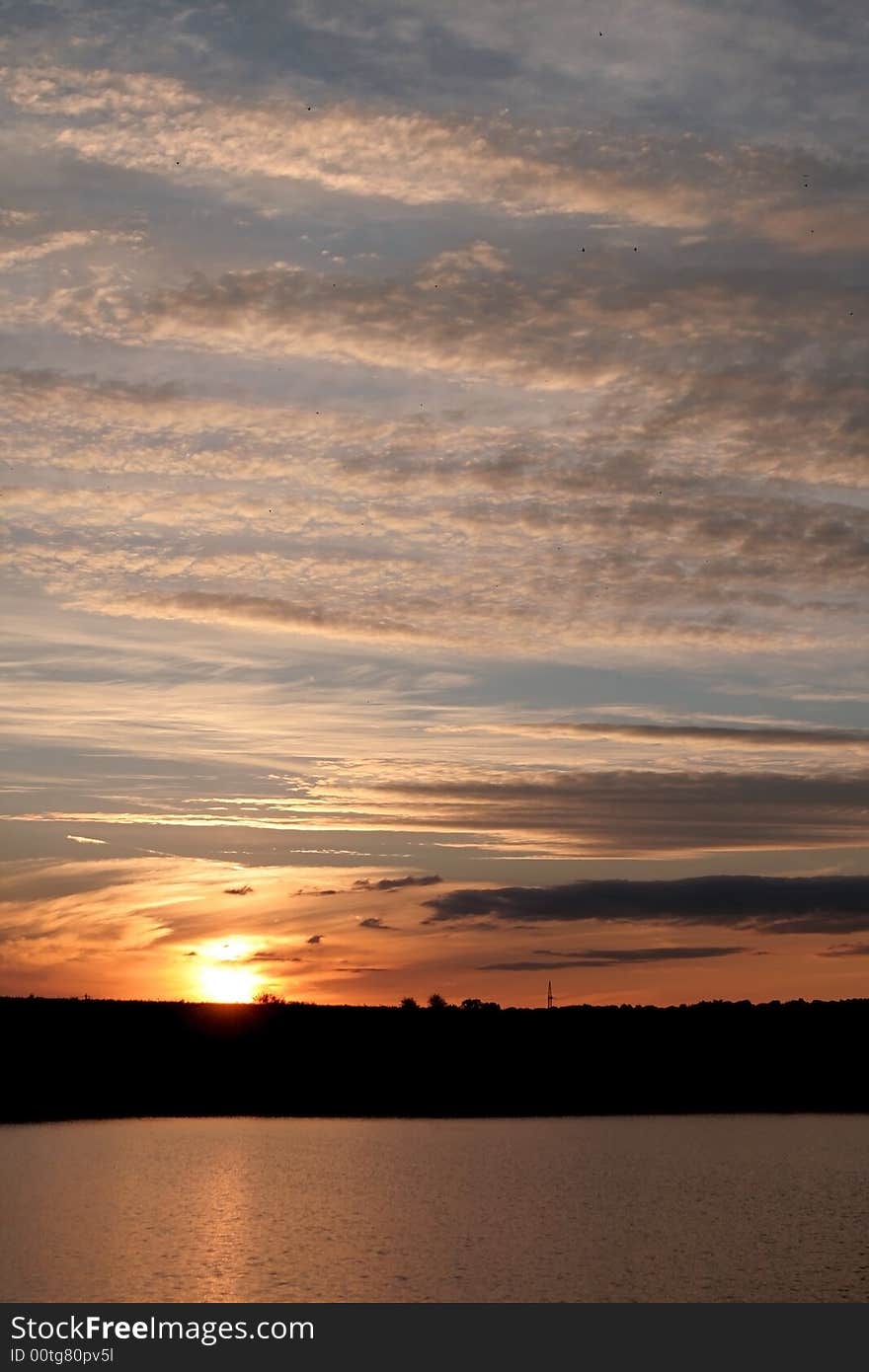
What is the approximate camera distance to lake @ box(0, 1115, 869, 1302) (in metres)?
51.4

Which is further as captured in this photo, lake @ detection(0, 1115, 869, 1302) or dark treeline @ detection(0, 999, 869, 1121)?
dark treeline @ detection(0, 999, 869, 1121)

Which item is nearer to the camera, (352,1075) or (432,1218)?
(432,1218)

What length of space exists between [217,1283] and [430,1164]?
49757mm

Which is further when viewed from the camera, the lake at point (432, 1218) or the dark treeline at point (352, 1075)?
the dark treeline at point (352, 1075)

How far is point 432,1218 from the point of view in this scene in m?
70.3

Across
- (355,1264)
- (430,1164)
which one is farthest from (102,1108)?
(355,1264)

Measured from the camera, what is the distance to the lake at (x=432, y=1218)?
5141 cm

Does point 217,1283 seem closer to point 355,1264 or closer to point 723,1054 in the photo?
point 355,1264

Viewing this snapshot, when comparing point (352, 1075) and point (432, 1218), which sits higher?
point (352, 1075)

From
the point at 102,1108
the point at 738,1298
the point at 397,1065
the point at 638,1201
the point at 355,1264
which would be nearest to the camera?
the point at 738,1298

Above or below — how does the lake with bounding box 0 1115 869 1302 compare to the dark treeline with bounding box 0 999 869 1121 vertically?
below

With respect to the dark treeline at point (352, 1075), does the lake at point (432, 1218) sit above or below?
below

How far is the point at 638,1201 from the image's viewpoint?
77375mm
